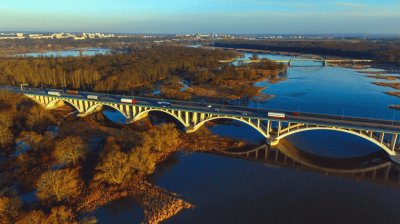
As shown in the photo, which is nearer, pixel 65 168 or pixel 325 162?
pixel 65 168

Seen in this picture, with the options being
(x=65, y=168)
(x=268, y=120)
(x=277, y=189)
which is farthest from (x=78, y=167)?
(x=268, y=120)

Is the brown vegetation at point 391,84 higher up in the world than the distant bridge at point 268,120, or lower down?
lower down

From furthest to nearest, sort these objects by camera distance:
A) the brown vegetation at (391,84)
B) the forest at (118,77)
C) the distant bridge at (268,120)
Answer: the brown vegetation at (391,84) < the forest at (118,77) < the distant bridge at (268,120)

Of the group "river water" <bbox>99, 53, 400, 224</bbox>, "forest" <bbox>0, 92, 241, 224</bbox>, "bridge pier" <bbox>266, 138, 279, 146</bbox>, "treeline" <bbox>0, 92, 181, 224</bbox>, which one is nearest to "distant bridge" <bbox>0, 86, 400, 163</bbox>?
"bridge pier" <bbox>266, 138, 279, 146</bbox>

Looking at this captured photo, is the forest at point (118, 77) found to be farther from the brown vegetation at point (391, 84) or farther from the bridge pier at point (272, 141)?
the brown vegetation at point (391, 84)

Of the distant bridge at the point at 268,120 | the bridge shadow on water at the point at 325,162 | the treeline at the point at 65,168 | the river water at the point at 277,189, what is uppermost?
the distant bridge at the point at 268,120

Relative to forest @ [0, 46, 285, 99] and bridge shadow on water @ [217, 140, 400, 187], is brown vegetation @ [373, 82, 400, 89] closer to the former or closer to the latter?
forest @ [0, 46, 285, 99]

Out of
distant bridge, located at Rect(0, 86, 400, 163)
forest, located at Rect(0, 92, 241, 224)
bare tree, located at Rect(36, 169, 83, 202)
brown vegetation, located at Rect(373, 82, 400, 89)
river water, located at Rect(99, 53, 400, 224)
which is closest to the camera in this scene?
forest, located at Rect(0, 92, 241, 224)

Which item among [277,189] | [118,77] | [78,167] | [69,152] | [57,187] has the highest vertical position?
[118,77]

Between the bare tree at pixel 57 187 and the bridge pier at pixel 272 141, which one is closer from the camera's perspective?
the bare tree at pixel 57 187

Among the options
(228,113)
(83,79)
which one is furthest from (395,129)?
(83,79)

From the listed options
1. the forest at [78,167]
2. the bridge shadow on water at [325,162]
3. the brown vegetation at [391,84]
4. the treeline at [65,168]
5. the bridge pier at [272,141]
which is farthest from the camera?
the brown vegetation at [391,84]

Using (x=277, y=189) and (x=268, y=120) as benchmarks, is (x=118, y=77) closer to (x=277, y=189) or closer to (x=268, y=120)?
(x=268, y=120)

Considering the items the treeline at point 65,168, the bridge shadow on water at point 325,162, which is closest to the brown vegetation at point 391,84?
the bridge shadow on water at point 325,162
